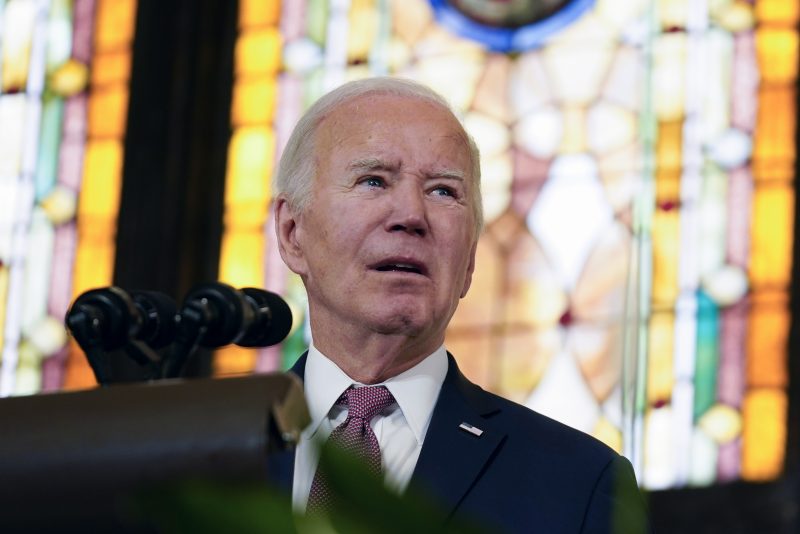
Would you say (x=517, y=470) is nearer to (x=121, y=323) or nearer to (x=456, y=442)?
(x=456, y=442)

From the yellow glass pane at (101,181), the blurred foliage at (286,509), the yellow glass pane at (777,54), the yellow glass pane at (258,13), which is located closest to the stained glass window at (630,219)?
the yellow glass pane at (777,54)

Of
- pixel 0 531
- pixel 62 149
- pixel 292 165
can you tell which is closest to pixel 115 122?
pixel 62 149

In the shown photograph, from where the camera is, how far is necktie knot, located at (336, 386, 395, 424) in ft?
7.00

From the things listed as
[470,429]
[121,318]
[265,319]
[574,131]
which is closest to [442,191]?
[470,429]

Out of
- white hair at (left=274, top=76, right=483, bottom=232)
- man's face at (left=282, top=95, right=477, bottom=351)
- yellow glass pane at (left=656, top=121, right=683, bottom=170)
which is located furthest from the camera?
yellow glass pane at (left=656, top=121, right=683, bottom=170)

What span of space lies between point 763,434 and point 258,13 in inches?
85.5

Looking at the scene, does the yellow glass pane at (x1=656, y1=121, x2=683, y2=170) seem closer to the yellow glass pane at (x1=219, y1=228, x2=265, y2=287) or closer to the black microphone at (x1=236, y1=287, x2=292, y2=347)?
the yellow glass pane at (x1=219, y1=228, x2=265, y2=287)

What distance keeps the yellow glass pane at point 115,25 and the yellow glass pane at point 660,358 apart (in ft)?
6.81

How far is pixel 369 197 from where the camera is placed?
87.0 inches

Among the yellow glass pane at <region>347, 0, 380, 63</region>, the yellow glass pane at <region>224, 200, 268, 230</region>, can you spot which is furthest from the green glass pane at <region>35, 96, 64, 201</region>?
the yellow glass pane at <region>347, 0, 380, 63</region>

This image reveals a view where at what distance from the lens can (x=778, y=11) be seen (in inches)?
193

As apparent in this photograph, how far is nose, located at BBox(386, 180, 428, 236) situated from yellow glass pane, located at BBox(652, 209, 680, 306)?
105 inches

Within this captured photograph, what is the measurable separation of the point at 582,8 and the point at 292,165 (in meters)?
2.99

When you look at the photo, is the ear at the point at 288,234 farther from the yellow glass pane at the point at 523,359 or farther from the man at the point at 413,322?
the yellow glass pane at the point at 523,359
